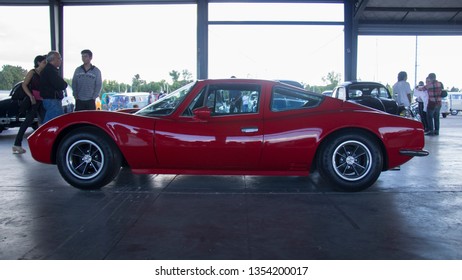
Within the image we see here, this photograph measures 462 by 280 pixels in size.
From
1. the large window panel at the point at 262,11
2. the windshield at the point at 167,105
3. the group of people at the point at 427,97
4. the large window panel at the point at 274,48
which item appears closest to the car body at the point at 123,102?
the large window panel at the point at 274,48

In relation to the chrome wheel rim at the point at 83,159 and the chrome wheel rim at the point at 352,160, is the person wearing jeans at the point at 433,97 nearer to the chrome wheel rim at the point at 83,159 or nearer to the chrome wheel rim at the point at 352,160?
the chrome wheel rim at the point at 352,160

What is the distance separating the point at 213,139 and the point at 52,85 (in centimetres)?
327

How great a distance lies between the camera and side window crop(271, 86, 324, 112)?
444cm

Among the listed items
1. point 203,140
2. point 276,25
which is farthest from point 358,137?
point 276,25

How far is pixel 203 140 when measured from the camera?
4223mm

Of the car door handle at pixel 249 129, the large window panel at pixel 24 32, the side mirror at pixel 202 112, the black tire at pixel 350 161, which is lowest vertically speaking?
the black tire at pixel 350 161

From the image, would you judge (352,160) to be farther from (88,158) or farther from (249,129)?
(88,158)

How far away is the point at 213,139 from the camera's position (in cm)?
422

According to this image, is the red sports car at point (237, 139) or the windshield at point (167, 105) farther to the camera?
the windshield at point (167, 105)

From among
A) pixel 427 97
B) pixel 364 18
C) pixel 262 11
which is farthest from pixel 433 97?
pixel 262 11

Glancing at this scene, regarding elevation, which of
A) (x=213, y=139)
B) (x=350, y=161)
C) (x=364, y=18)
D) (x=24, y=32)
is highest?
(x=364, y=18)

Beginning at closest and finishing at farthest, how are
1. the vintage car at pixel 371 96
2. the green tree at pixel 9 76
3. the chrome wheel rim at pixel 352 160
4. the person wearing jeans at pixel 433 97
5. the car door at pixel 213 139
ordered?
the car door at pixel 213 139, the chrome wheel rim at pixel 352 160, the vintage car at pixel 371 96, the person wearing jeans at pixel 433 97, the green tree at pixel 9 76

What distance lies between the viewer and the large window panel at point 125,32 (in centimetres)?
1377
